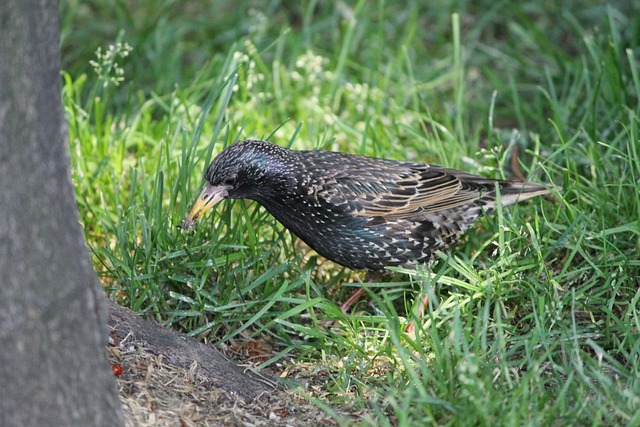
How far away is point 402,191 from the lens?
5223mm

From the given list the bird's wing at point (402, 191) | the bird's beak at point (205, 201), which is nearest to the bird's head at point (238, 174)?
the bird's beak at point (205, 201)

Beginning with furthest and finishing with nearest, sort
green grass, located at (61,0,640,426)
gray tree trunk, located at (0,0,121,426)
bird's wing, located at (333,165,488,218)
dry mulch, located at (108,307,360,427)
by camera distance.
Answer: bird's wing, located at (333,165,488,218), green grass, located at (61,0,640,426), dry mulch, located at (108,307,360,427), gray tree trunk, located at (0,0,121,426)

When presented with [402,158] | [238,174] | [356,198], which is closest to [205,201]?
[238,174]

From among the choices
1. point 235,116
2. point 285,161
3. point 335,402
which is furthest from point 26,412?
point 235,116

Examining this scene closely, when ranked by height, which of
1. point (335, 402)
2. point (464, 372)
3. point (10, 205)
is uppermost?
point (10, 205)

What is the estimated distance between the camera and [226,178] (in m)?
4.83

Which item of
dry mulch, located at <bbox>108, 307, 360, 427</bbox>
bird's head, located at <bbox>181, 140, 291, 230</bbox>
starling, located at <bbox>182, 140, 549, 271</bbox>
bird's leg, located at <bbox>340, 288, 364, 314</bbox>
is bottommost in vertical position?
bird's leg, located at <bbox>340, 288, 364, 314</bbox>

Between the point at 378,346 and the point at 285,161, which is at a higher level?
the point at 285,161

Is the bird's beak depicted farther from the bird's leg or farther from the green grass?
the bird's leg

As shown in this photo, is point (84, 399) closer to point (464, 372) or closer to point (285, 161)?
point (464, 372)

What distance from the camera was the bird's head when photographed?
4.82 m

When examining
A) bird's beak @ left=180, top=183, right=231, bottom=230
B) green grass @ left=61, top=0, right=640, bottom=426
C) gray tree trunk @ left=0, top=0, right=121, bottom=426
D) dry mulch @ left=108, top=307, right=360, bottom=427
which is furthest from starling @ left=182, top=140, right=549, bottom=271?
gray tree trunk @ left=0, top=0, right=121, bottom=426

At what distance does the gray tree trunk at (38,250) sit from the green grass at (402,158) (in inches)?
50.2

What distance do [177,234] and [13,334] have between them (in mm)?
1812
